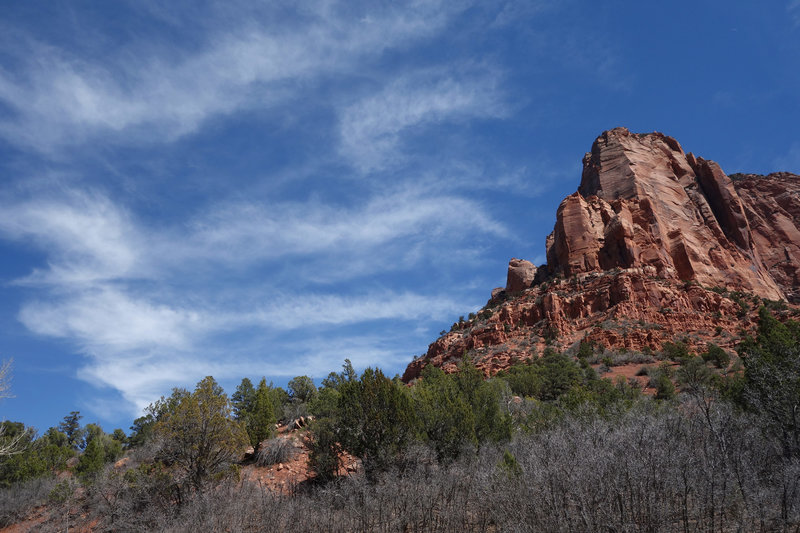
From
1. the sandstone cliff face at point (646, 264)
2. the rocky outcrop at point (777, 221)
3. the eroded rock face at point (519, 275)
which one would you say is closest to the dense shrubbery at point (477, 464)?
the sandstone cliff face at point (646, 264)

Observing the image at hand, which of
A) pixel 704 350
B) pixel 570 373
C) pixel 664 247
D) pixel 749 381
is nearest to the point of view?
pixel 749 381

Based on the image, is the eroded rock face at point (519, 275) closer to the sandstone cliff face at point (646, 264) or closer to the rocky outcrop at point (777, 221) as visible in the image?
the sandstone cliff face at point (646, 264)

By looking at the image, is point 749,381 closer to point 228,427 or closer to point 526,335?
point 228,427

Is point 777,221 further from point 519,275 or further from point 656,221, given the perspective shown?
point 519,275

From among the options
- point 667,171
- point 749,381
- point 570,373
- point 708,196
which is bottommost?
point 749,381

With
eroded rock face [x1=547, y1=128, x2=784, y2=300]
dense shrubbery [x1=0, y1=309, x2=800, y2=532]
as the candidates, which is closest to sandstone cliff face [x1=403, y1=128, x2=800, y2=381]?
eroded rock face [x1=547, y1=128, x2=784, y2=300]

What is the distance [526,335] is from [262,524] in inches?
1889

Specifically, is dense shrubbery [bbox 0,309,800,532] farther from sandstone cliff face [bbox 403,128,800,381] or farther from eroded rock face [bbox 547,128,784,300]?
eroded rock face [bbox 547,128,784,300]

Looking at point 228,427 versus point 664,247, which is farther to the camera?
point 664,247

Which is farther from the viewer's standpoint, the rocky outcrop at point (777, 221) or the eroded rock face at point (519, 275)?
the rocky outcrop at point (777, 221)

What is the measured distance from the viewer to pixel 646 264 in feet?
207

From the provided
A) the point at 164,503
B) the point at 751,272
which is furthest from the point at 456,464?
the point at 751,272

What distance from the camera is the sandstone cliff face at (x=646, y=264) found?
5156 centimetres

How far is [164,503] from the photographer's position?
1667 centimetres
